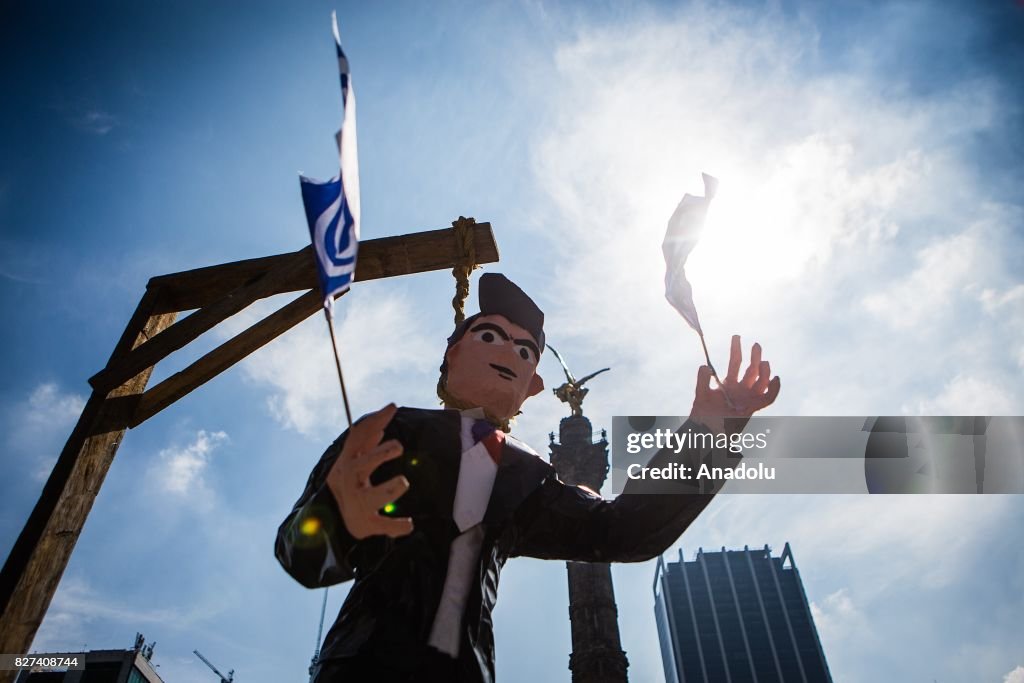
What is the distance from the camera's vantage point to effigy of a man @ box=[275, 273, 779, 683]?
1.86 metres

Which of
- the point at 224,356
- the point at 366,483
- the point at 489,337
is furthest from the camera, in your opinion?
the point at 224,356

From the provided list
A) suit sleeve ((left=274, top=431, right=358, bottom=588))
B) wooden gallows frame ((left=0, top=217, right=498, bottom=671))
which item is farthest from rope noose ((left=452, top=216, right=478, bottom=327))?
suit sleeve ((left=274, top=431, right=358, bottom=588))

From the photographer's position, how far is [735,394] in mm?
2475

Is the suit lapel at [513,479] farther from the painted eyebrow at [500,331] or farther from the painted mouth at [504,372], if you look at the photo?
the painted eyebrow at [500,331]

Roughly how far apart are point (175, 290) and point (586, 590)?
1815 cm

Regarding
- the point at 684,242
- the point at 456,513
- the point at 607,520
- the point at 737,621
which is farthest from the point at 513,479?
the point at 737,621

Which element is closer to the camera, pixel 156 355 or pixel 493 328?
pixel 493 328

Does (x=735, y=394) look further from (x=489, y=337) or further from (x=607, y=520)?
(x=489, y=337)

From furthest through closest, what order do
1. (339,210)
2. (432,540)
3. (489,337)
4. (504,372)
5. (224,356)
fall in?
(224,356), (489,337), (504,372), (432,540), (339,210)

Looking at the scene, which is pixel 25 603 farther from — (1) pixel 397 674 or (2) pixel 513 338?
(2) pixel 513 338

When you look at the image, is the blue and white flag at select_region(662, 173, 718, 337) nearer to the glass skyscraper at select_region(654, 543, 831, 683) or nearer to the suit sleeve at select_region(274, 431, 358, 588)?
the suit sleeve at select_region(274, 431, 358, 588)

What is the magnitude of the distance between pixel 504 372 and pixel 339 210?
1.17 meters

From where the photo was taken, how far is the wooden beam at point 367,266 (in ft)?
12.7

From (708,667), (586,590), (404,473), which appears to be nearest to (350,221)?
(404,473)
